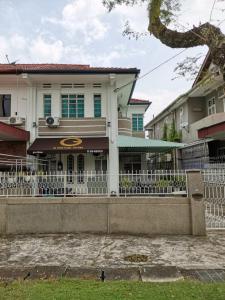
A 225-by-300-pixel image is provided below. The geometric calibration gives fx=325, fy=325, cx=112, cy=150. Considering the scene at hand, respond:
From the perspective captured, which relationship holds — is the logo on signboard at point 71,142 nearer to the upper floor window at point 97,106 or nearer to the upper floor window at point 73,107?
the upper floor window at point 73,107

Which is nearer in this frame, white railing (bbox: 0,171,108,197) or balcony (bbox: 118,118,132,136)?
white railing (bbox: 0,171,108,197)

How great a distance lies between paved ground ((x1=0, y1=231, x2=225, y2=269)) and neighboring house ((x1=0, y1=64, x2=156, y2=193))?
36.8ft

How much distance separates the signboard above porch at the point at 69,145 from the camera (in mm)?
21094

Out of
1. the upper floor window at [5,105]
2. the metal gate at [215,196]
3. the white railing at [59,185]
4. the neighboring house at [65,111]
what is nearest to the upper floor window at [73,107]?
the neighboring house at [65,111]

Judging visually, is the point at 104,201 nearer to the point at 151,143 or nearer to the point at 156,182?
the point at 156,182

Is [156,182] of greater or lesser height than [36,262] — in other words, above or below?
above

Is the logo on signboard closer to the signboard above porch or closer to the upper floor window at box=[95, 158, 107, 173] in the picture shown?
the signboard above porch

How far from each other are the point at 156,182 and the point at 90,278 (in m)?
5.83

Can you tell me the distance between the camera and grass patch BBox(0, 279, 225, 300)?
18.8 feet

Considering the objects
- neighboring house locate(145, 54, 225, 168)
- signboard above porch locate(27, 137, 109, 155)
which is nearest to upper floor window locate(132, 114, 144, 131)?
neighboring house locate(145, 54, 225, 168)

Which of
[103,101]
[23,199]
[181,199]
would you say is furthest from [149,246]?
[103,101]

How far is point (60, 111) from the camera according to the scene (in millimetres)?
23609

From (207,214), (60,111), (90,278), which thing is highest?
(60,111)

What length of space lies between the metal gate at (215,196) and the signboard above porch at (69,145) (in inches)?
373
